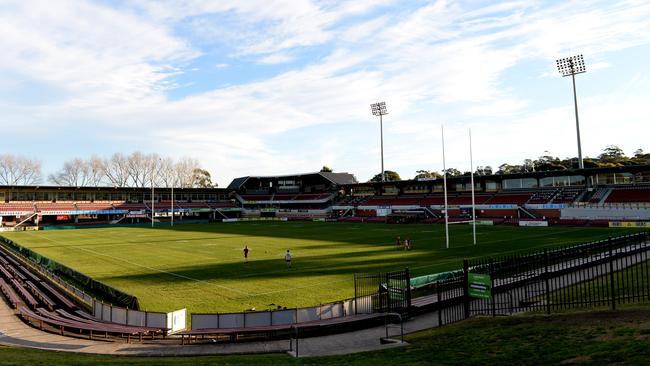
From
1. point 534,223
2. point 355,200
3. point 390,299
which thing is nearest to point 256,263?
point 390,299

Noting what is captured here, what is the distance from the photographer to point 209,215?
119 m

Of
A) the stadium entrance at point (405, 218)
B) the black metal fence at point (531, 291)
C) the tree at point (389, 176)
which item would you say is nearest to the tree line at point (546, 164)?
the tree at point (389, 176)

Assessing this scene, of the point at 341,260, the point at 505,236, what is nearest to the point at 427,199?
the point at 505,236

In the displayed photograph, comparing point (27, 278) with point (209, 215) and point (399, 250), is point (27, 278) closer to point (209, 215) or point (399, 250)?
point (399, 250)

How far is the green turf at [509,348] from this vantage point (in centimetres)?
916

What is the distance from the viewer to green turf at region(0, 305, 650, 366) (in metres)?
9.16

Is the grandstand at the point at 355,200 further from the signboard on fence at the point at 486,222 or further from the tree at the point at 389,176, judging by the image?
the tree at the point at 389,176

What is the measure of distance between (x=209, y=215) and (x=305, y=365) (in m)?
112

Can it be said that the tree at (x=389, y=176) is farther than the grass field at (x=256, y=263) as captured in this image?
Yes

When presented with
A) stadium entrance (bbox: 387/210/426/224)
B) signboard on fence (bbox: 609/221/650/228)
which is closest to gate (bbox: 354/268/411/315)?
signboard on fence (bbox: 609/221/650/228)

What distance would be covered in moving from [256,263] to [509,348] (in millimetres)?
27758

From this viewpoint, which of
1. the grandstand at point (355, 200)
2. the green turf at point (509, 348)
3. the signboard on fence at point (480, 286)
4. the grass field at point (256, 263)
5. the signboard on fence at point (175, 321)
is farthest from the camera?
the grandstand at point (355, 200)

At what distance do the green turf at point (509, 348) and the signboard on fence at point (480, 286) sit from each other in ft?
3.57

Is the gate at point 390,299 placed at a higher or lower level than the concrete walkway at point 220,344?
higher
